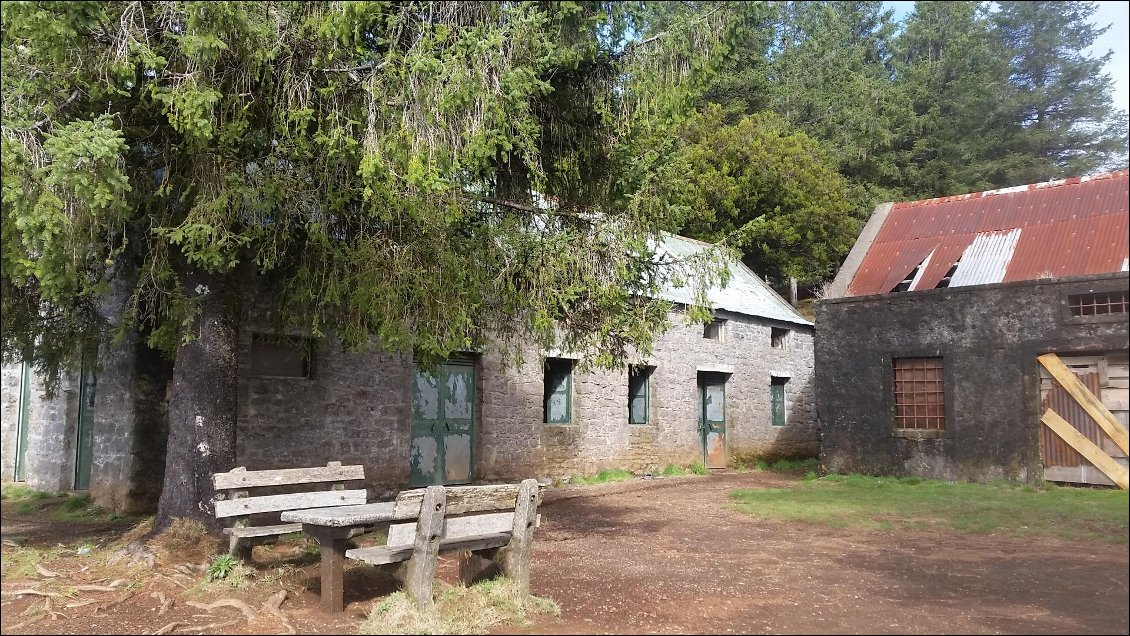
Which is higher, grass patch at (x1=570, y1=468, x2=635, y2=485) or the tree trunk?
the tree trunk

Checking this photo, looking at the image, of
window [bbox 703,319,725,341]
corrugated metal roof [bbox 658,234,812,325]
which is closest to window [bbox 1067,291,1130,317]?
corrugated metal roof [bbox 658,234,812,325]

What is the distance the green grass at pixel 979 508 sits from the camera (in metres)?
3.15

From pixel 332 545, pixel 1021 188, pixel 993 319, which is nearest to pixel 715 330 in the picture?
pixel 332 545

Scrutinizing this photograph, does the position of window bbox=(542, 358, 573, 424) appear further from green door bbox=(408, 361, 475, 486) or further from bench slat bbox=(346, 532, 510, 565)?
bench slat bbox=(346, 532, 510, 565)

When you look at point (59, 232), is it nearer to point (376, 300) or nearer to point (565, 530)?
point (376, 300)

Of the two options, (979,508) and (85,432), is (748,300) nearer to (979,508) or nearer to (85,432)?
(85,432)

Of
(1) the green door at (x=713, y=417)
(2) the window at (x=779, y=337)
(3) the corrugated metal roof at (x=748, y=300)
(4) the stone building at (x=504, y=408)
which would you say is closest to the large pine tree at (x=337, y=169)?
(4) the stone building at (x=504, y=408)

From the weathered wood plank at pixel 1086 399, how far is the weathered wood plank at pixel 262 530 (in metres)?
5.39

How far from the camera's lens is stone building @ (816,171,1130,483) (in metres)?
Answer: 3.15

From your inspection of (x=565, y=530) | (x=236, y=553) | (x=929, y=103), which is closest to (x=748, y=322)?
(x=565, y=530)

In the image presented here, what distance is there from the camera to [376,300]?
664 centimetres

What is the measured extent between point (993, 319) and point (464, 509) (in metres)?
3.39

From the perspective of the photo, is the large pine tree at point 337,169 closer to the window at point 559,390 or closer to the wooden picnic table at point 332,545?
the wooden picnic table at point 332,545

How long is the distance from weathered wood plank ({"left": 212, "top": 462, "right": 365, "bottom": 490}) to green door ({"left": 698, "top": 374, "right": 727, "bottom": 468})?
35.1 ft
